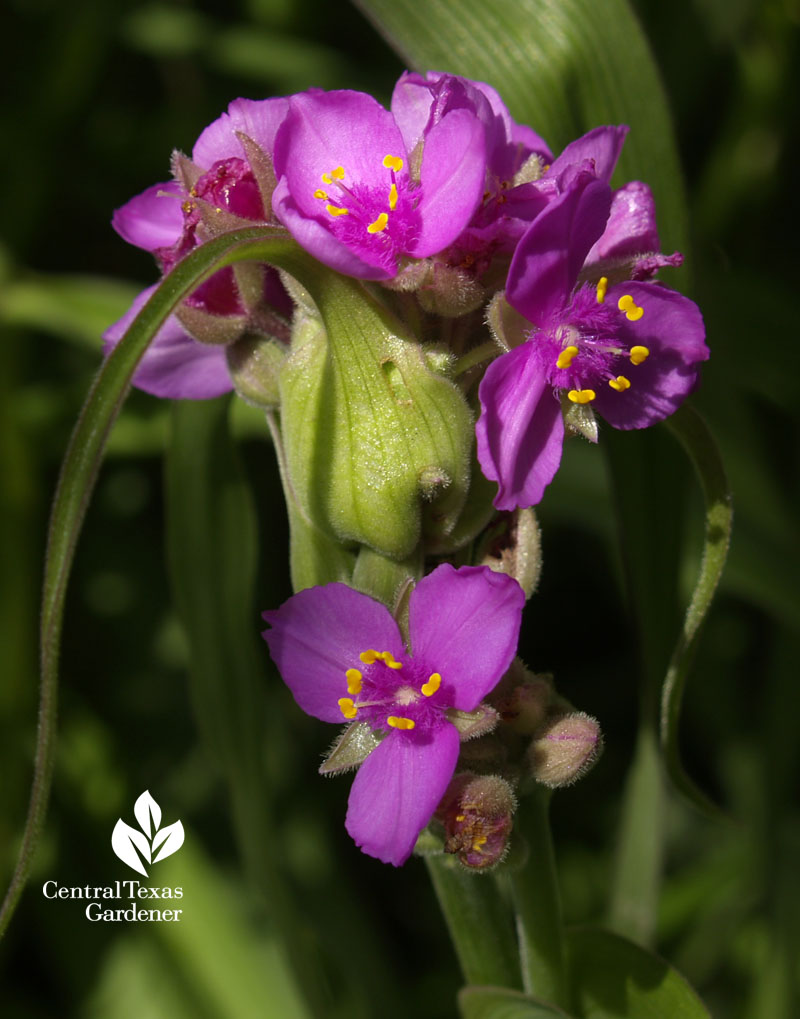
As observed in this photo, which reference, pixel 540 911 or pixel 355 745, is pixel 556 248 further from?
pixel 540 911

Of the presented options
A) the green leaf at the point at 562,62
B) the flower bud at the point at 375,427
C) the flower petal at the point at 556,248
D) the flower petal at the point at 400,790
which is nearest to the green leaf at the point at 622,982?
the flower petal at the point at 400,790

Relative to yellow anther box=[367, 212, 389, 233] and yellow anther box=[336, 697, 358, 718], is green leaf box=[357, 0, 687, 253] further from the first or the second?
yellow anther box=[336, 697, 358, 718]

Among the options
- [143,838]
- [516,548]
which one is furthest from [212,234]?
[143,838]

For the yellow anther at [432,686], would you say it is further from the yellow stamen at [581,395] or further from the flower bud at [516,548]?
the yellow stamen at [581,395]

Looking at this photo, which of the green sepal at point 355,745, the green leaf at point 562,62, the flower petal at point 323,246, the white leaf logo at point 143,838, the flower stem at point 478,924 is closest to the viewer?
the flower petal at point 323,246

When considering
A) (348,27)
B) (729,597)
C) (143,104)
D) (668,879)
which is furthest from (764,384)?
(143,104)

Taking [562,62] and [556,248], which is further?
[562,62]
